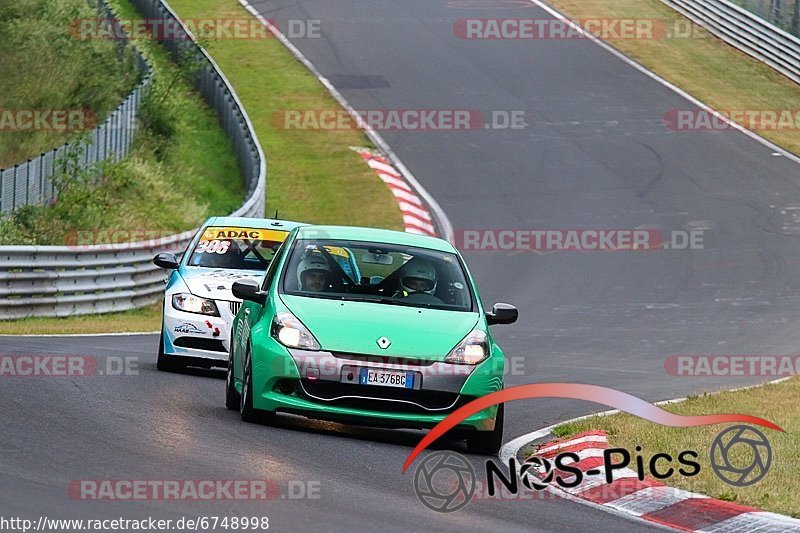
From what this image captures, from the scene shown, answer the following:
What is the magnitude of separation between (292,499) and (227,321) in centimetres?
661

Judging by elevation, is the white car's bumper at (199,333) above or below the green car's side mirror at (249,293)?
below

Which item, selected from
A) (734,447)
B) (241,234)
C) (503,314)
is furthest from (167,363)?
(734,447)

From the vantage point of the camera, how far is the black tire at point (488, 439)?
9836mm

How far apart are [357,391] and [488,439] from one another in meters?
0.94

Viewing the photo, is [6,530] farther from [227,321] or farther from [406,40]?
[406,40]

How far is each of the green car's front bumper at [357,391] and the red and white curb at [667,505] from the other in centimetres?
97

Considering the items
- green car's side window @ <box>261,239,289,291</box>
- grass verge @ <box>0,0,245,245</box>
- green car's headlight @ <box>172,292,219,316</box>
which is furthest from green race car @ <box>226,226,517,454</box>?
grass verge @ <box>0,0,245,245</box>

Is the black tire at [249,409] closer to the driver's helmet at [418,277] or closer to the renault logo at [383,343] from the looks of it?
the renault logo at [383,343]

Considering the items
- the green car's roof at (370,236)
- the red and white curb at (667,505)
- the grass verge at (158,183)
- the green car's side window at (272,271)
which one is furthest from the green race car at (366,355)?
the grass verge at (158,183)

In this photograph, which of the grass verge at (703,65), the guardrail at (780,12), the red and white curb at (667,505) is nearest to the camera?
the red and white curb at (667,505)

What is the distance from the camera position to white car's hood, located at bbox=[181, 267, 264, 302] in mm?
13828

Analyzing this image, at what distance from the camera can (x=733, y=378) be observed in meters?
16.6

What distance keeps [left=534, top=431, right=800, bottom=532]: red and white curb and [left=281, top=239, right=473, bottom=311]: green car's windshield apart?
1878 mm

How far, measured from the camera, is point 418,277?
10.8 metres
